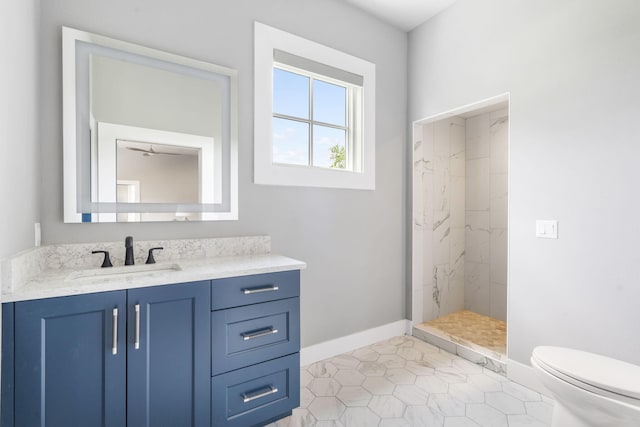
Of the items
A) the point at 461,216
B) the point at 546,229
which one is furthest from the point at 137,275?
the point at 461,216

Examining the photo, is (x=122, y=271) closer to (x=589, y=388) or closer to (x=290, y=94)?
(x=290, y=94)

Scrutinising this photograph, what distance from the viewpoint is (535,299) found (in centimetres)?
206

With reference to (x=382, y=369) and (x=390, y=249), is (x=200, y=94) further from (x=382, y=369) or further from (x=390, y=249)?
(x=382, y=369)

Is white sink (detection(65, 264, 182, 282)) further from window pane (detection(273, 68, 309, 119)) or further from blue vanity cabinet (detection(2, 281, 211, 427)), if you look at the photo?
window pane (detection(273, 68, 309, 119))

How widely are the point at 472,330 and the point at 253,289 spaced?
2.30m

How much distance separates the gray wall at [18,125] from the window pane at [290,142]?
1339 millimetres

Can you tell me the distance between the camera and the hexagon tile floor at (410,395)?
1.75 m

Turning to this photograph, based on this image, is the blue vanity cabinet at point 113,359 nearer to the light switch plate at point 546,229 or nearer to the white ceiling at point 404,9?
the light switch plate at point 546,229

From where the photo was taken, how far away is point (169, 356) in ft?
4.60

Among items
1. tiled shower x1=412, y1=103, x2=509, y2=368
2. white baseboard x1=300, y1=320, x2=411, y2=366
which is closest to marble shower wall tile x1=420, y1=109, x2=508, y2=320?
tiled shower x1=412, y1=103, x2=509, y2=368

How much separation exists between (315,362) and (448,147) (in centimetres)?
254

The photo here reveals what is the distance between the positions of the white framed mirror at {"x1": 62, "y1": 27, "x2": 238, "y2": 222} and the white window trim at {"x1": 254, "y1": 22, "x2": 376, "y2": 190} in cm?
20

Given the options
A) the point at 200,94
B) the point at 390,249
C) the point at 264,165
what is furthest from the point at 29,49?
the point at 390,249

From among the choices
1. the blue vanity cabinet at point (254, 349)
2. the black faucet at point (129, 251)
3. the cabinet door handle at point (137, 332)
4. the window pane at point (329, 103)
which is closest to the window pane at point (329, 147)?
the window pane at point (329, 103)
